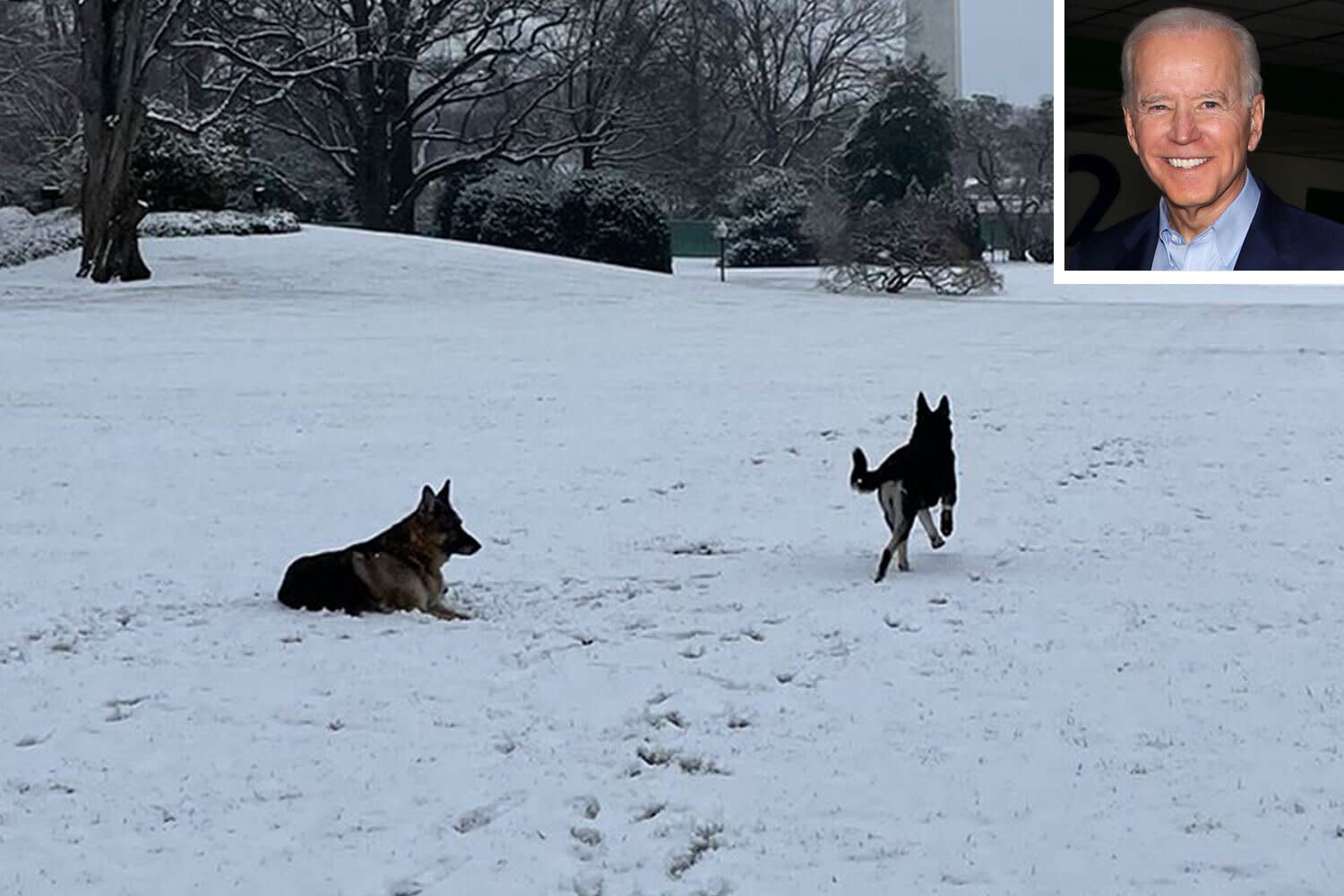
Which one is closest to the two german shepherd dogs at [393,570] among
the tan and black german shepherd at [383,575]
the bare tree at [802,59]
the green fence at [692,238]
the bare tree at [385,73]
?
the tan and black german shepherd at [383,575]

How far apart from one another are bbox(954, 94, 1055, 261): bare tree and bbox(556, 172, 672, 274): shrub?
8520 millimetres

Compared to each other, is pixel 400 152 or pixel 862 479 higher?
pixel 400 152

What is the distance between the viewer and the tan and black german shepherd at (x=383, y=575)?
25.0 ft

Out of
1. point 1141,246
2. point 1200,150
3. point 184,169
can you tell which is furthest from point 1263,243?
point 184,169

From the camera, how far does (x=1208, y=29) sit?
9711mm

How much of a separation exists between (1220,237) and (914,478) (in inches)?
113

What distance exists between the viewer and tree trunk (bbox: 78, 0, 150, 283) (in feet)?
82.0

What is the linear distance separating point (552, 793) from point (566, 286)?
76.4 ft

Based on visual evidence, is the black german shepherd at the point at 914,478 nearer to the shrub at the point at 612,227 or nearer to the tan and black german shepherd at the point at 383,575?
the tan and black german shepherd at the point at 383,575

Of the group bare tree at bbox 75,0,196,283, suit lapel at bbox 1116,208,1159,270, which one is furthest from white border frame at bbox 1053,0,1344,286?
bare tree at bbox 75,0,196,283

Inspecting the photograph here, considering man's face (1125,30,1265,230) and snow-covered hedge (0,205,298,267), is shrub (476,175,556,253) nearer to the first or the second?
snow-covered hedge (0,205,298,267)

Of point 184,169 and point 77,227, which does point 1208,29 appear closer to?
point 184,169

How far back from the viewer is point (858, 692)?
6.36m

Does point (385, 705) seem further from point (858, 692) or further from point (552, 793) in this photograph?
point (858, 692)
